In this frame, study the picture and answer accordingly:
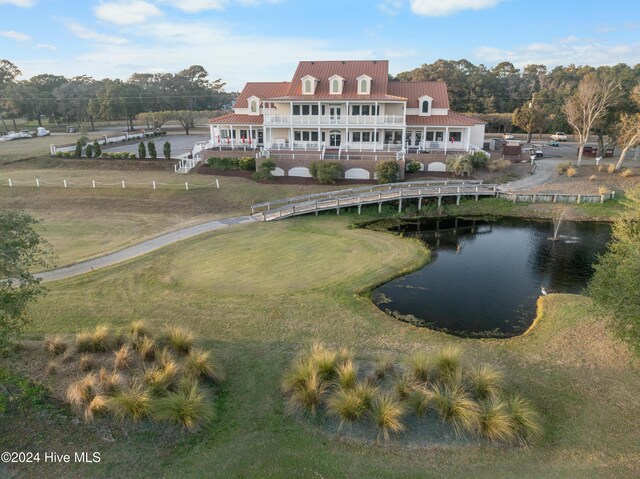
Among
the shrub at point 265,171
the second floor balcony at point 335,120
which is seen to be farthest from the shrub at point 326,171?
the second floor balcony at point 335,120

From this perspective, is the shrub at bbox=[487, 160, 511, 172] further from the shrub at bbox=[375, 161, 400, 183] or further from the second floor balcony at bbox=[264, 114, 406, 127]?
the shrub at bbox=[375, 161, 400, 183]

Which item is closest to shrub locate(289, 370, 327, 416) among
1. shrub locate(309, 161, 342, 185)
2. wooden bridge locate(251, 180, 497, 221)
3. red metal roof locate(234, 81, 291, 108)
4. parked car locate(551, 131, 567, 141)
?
wooden bridge locate(251, 180, 497, 221)

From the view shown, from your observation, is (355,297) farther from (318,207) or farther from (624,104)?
(624,104)

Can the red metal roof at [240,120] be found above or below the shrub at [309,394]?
above

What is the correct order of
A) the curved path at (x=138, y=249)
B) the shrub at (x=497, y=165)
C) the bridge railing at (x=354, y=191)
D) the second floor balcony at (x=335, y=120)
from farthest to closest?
1. the second floor balcony at (x=335, y=120)
2. the shrub at (x=497, y=165)
3. the bridge railing at (x=354, y=191)
4. the curved path at (x=138, y=249)

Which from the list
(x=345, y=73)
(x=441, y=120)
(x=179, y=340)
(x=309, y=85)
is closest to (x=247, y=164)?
(x=309, y=85)

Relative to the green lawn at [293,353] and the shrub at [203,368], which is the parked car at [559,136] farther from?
the shrub at [203,368]

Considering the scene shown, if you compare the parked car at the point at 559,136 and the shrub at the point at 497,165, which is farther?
the parked car at the point at 559,136
